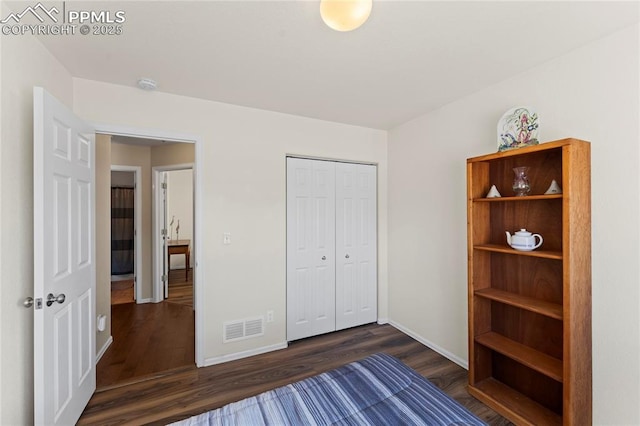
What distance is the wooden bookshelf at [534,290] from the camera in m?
1.58

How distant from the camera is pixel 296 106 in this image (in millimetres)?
2717

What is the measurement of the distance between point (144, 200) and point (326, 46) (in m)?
3.87

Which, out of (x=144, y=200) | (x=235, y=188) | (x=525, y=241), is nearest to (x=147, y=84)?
(x=235, y=188)

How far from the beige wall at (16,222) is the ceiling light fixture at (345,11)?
1.59 m

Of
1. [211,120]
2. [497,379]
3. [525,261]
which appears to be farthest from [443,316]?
[211,120]

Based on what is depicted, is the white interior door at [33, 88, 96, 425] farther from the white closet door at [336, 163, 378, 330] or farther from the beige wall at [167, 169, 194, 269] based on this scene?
the beige wall at [167, 169, 194, 269]

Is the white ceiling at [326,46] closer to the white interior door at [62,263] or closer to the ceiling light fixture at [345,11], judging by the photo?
the ceiling light fixture at [345,11]

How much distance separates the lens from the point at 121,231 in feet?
18.6

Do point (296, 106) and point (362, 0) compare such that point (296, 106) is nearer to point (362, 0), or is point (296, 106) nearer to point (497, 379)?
point (362, 0)

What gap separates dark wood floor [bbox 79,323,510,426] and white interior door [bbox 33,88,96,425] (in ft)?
0.91

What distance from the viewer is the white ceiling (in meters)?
1.44

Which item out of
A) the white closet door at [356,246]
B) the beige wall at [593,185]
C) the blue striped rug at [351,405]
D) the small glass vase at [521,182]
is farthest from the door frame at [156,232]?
the small glass vase at [521,182]

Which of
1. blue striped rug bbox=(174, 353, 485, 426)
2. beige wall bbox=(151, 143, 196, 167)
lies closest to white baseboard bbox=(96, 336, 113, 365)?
blue striped rug bbox=(174, 353, 485, 426)

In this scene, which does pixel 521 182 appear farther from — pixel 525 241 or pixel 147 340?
pixel 147 340
